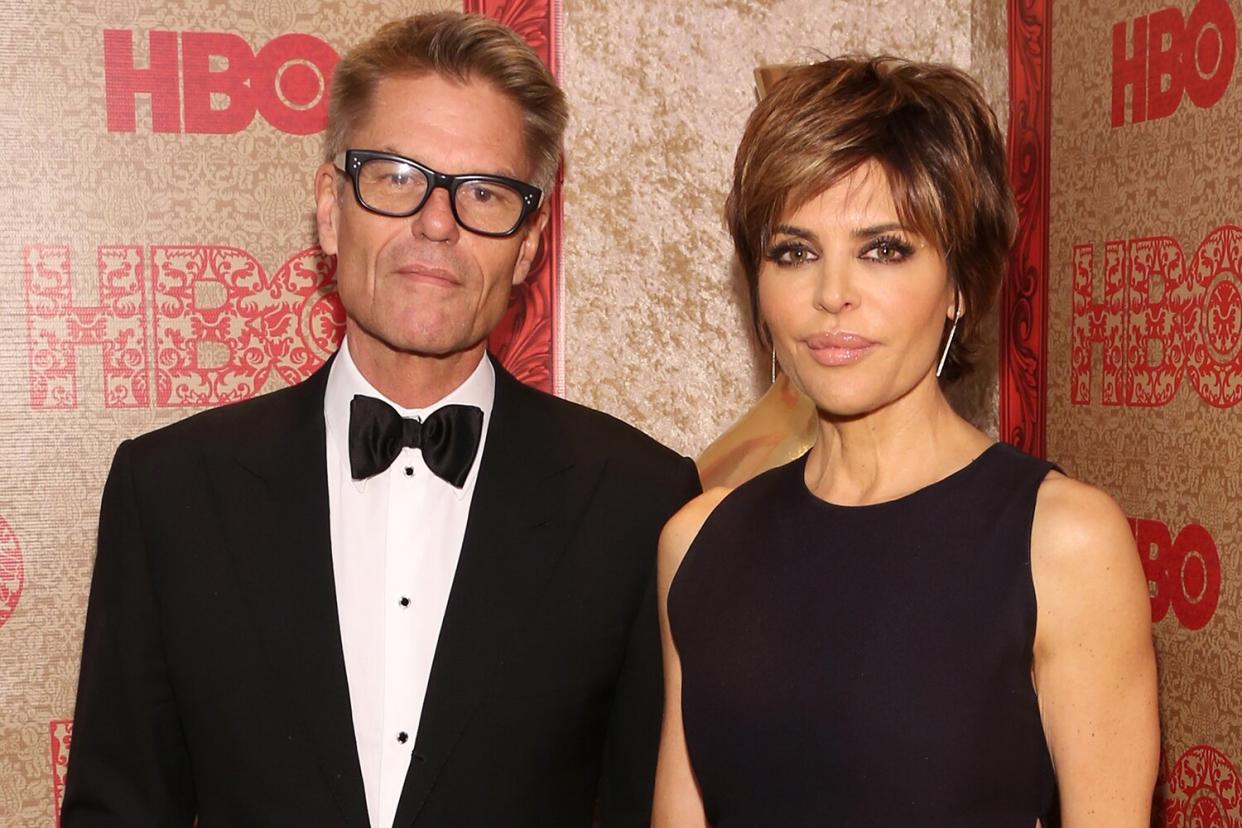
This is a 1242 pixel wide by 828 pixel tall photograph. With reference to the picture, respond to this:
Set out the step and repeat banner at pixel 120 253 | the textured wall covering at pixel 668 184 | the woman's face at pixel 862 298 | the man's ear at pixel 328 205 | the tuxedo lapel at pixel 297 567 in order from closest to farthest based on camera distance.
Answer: the woman's face at pixel 862 298, the tuxedo lapel at pixel 297 567, the man's ear at pixel 328 205, the step and repeat banner at pixel 120 253, the textured wall covering at pixel 668 184

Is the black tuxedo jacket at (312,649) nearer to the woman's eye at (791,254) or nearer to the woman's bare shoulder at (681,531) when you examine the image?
the woman's bare shoulder at (681,531)

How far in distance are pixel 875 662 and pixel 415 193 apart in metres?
1.03

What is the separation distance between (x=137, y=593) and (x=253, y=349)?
1153mm

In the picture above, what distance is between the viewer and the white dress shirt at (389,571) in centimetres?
200

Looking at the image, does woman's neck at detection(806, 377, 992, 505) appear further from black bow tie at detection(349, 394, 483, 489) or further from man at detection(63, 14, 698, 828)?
black bow tie at detection(349, 394, 483, 489)

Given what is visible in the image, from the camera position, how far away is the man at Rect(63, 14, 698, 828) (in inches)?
78.5

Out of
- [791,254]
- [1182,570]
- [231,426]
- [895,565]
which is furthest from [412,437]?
[1182,570]

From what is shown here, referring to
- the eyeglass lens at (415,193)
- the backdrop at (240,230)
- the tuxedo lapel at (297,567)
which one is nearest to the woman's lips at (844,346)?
the eyeglass lens at (415,193)

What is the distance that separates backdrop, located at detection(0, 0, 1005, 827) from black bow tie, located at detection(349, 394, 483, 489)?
3.54ft

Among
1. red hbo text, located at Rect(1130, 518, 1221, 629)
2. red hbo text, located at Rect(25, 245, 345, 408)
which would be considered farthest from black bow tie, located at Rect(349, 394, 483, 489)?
red hbo text, located at Rect(1130, 518, 1221, 629)

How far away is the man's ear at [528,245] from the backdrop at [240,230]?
92cm

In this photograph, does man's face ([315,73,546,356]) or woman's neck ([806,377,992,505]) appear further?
man's face ([315,73,546,356])

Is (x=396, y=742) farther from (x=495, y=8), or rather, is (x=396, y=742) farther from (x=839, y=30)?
(x=839, y=30)

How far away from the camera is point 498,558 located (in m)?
2.09
